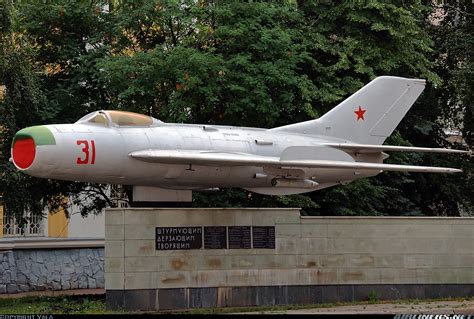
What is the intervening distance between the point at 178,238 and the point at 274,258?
8.35 ft

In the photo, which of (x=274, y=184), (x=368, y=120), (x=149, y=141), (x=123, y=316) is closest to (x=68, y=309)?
(x=123, y=316)

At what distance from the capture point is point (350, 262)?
2155 centimetres

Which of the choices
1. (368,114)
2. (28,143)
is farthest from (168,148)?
(368,114)

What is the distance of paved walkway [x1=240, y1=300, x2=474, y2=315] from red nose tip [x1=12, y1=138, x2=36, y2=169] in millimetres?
6197

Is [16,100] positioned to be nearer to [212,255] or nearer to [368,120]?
[212,255]

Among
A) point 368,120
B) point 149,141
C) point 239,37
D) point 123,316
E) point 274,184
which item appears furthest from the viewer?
point 239,37

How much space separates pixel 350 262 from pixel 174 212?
4.86 metres

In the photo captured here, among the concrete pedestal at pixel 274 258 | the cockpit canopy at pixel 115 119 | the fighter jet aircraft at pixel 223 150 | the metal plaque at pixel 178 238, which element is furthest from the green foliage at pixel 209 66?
the metal plaque at pixel 178 238

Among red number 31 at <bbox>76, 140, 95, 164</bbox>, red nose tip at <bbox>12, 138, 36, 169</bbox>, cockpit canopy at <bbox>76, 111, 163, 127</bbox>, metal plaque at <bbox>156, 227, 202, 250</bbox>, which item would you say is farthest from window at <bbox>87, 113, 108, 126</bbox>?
metal plaque at <bbox>156, 227, 202, 250</bbox>

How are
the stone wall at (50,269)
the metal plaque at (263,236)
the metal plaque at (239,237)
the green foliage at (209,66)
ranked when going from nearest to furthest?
the metal plaque at (239,237) → the metal plaque at (263,236) → the green foliage at (209,66) → the stone wall at (50,269)

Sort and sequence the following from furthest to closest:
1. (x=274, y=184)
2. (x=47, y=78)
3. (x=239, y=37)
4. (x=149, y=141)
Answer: (x=47, y=78) → (x=239, y=37) → (x=274, y=184) → (x=149, y=141)

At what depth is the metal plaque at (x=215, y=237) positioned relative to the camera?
66.3 ft

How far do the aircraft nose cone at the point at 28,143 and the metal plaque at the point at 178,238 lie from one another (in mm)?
3416

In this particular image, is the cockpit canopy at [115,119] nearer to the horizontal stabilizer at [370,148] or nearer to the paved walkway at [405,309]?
the horizontal stabilizer at [370,148]
